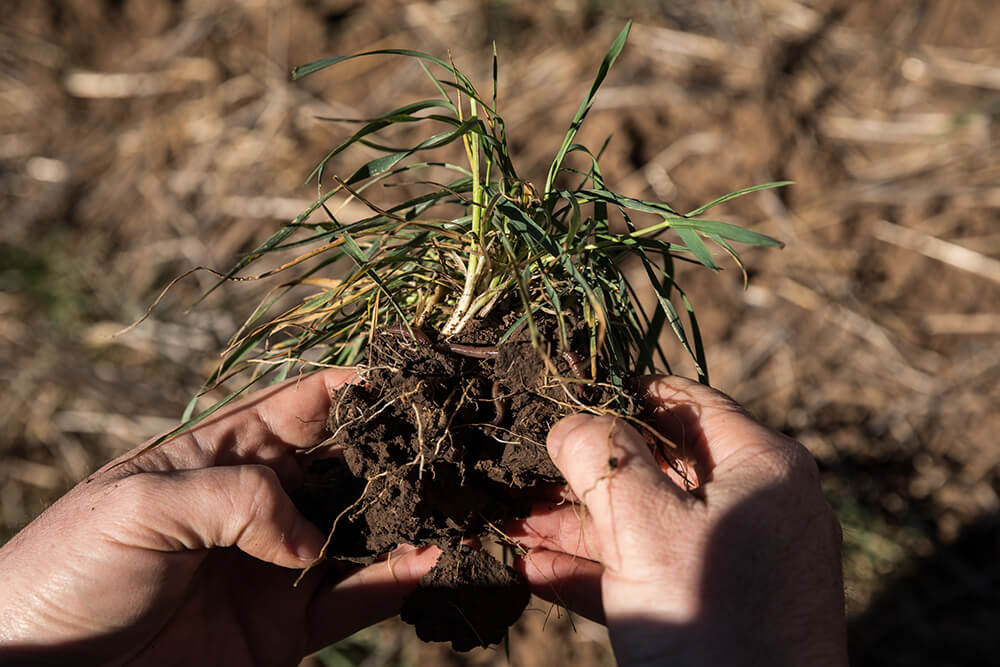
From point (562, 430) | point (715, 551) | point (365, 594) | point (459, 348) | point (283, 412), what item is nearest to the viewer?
point (715, 551)

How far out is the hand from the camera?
1169 mm

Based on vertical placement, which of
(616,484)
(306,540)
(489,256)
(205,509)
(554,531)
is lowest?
(554,531)

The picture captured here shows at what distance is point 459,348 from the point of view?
1423 mm

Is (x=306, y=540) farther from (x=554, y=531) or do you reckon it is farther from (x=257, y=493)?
(x=554, y=531)

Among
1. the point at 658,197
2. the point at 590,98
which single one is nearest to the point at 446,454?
the point at 590,98

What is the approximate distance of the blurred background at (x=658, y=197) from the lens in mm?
2852

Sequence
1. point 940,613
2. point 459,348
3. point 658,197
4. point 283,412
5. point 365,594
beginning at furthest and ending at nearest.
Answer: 1. point 658,197
2. point 940,613
3. point 365,594
4. point 283,412
5. point 459,348

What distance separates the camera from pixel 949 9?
12.3 feet

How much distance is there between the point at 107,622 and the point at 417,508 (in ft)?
2.09

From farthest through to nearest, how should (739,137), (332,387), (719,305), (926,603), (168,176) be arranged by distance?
(168,176), (739,137), (719,305), (926,603), (332,387)

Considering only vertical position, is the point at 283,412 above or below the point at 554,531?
above

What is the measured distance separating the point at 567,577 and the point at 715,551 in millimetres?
560

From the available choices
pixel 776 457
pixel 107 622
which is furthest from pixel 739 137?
pixel 107 622

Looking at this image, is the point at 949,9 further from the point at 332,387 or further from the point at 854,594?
the point at 332,387
